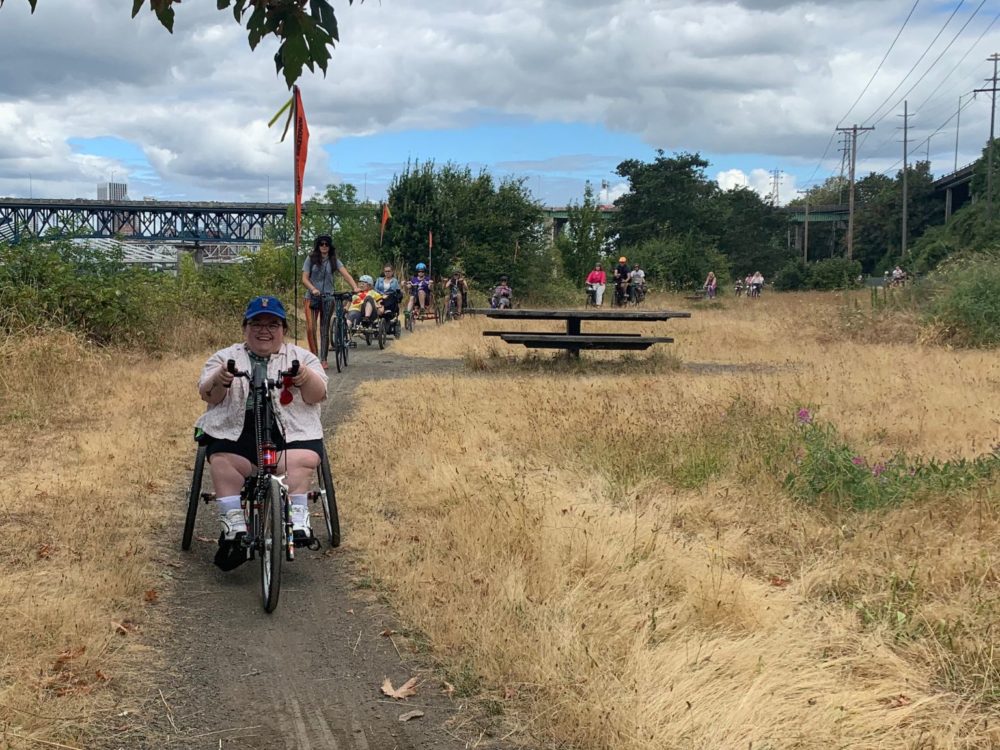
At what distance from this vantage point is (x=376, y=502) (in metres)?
6.44

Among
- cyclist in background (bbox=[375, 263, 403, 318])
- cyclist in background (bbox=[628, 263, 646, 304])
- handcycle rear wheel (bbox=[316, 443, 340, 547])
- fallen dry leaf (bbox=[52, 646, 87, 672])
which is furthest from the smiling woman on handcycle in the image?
cyclist in background (bbox=[628, 263, 646, 304])

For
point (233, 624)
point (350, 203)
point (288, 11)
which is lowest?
point (233, 624)

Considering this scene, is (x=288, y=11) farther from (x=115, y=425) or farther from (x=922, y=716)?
(x=115, y=425)

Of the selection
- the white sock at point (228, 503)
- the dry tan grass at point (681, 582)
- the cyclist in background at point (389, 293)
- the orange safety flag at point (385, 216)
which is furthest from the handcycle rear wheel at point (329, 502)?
the orange safety flag at point (385, 216)

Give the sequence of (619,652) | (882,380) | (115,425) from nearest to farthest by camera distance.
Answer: (619,652)
(115,425)
(882,380)

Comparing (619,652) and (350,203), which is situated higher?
(350,203)

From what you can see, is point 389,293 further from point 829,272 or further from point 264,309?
point 829,272

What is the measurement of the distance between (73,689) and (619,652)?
199 cm

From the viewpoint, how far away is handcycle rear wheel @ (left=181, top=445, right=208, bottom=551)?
538 cm

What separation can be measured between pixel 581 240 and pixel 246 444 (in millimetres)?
40413

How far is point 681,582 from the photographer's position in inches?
178

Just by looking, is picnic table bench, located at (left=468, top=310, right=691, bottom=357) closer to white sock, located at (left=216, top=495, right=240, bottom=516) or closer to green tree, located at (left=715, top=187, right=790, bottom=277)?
white sock, located at (left=216, top=495, right=240, bottom=516)

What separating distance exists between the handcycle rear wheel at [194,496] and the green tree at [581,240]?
3885 centimetres

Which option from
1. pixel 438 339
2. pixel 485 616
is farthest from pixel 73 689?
pixel 438 339
